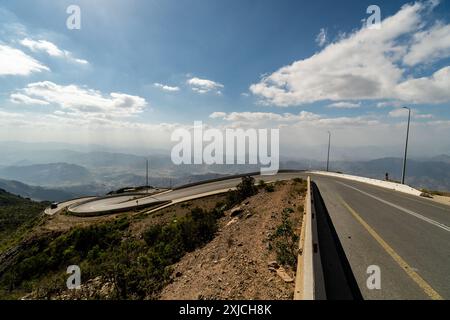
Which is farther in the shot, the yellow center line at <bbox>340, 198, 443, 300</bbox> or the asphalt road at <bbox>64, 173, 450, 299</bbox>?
the asphalt road at <bbox>64, 173, 450, 299</bbox>

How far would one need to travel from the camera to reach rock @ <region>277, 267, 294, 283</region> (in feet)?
16.5

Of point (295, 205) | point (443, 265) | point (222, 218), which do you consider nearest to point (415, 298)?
point (443, 265)

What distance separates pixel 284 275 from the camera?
5.27m

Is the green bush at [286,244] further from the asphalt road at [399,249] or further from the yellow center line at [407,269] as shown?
the yellow center line at [407,269]

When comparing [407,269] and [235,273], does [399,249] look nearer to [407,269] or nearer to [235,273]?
[407,269]

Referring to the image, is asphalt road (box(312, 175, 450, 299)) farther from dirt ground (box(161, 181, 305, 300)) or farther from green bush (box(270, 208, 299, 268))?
dirt ground (box(161, 181, 305, 300))

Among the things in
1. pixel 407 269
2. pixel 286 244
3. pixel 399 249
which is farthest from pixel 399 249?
pixel 286 244

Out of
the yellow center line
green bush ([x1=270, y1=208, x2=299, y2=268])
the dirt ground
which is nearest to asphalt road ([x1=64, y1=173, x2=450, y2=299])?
the yellow center line
